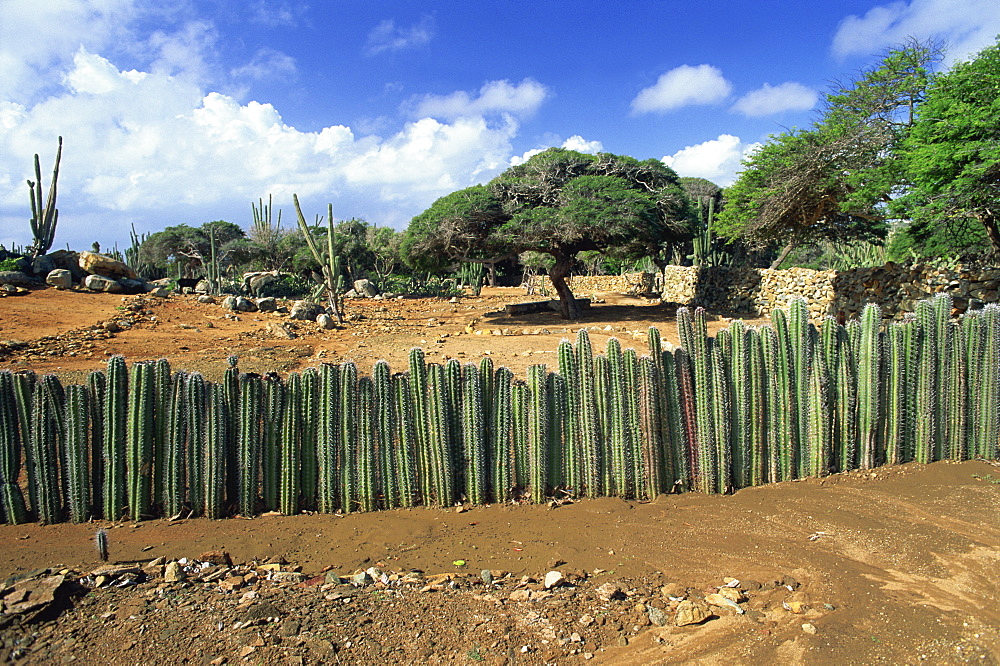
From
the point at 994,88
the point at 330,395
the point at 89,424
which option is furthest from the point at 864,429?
the point at 994,88

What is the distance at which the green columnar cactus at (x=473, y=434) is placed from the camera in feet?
15.8

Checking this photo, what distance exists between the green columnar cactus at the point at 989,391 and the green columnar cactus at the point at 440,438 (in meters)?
4.87

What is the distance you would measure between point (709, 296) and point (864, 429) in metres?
16.6

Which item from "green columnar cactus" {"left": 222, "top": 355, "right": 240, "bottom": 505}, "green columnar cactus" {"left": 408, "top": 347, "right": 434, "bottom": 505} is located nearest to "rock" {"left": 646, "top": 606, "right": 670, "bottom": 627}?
"green columnar cactus" {"left": 408, "top": 347, "right": 434, "bottom": 505}

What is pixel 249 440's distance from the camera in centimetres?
475

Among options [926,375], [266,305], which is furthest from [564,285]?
[926,375]

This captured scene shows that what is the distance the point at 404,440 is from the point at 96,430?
244 centimetres

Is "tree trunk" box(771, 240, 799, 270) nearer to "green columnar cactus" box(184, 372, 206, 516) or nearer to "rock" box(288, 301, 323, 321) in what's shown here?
"rock" box(288, 301, 323, 321)

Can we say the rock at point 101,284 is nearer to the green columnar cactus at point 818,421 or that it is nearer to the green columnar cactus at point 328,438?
the green columnar cactus at point 328,438

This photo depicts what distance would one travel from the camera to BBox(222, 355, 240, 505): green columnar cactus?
15.5 ft

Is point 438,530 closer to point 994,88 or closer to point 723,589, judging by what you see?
point 723,589

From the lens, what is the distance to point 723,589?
11.6ft

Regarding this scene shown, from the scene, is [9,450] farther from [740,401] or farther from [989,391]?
[989,391]

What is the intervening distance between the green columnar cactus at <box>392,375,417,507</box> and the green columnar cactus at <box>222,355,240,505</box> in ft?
4.15
